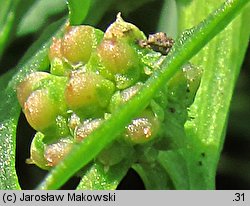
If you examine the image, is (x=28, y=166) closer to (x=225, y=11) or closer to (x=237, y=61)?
(x=237, y=61)

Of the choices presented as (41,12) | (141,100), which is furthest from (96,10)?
(141,100)

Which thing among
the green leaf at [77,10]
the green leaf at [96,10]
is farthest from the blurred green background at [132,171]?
the green leaf at [77,10]

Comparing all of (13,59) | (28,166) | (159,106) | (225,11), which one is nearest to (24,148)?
(28,166)

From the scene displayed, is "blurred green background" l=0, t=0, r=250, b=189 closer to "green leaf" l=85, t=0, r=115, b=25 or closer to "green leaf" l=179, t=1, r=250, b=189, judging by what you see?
"green leaf" l=85, t=0, r=115, b=25

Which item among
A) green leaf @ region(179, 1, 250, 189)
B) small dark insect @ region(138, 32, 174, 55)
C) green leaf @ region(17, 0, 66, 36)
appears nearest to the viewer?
small dark insect @ region(138, 32, 174, 55)

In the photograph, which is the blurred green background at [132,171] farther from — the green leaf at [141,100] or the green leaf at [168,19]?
the green leaf at [141,100]

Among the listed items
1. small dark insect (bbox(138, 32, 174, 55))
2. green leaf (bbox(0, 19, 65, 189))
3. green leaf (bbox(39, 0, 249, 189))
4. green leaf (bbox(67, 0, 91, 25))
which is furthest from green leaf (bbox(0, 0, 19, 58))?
green leaf (bbox(39, 0, 249, 189))

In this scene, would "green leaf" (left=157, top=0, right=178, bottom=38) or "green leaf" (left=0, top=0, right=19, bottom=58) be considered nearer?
"green leaf" (left=0, top=0, right=19, bottom=58)

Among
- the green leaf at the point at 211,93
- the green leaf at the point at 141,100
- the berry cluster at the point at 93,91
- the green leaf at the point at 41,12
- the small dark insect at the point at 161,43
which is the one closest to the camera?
the green leaf at the point at 141,100
